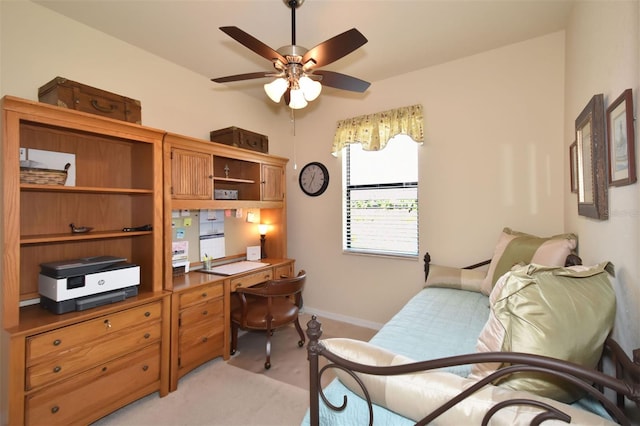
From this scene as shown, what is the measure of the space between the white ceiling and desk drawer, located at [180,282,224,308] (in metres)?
2.16

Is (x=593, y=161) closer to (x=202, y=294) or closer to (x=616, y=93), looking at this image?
(x=616, y=93)

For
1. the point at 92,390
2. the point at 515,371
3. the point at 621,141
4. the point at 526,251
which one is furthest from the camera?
the point at 526,251

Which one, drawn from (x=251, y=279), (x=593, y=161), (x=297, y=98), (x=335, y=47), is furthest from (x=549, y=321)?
(x=251, y=279)

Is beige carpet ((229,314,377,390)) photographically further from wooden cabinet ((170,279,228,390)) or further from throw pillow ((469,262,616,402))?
throw pillow ((469,262,616,402))

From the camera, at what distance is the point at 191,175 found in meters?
2.59

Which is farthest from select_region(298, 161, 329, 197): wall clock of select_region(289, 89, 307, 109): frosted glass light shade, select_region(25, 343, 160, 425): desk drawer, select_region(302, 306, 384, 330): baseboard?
select_region(25, 343, 160, 425): desk drawer

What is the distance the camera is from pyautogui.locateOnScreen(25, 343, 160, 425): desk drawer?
167 cm

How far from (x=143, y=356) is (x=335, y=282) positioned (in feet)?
7.06

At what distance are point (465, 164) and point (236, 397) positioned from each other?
2891mm

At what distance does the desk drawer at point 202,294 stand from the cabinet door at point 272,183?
3.77 feet

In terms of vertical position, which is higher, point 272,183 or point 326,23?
point 326,23

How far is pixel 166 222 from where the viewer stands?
2377 mm

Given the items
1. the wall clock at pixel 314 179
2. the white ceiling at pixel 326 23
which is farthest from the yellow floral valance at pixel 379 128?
the white ceiling at pixel 326 23

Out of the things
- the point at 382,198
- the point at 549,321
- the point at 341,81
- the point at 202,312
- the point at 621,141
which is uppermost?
the point at 341,81
